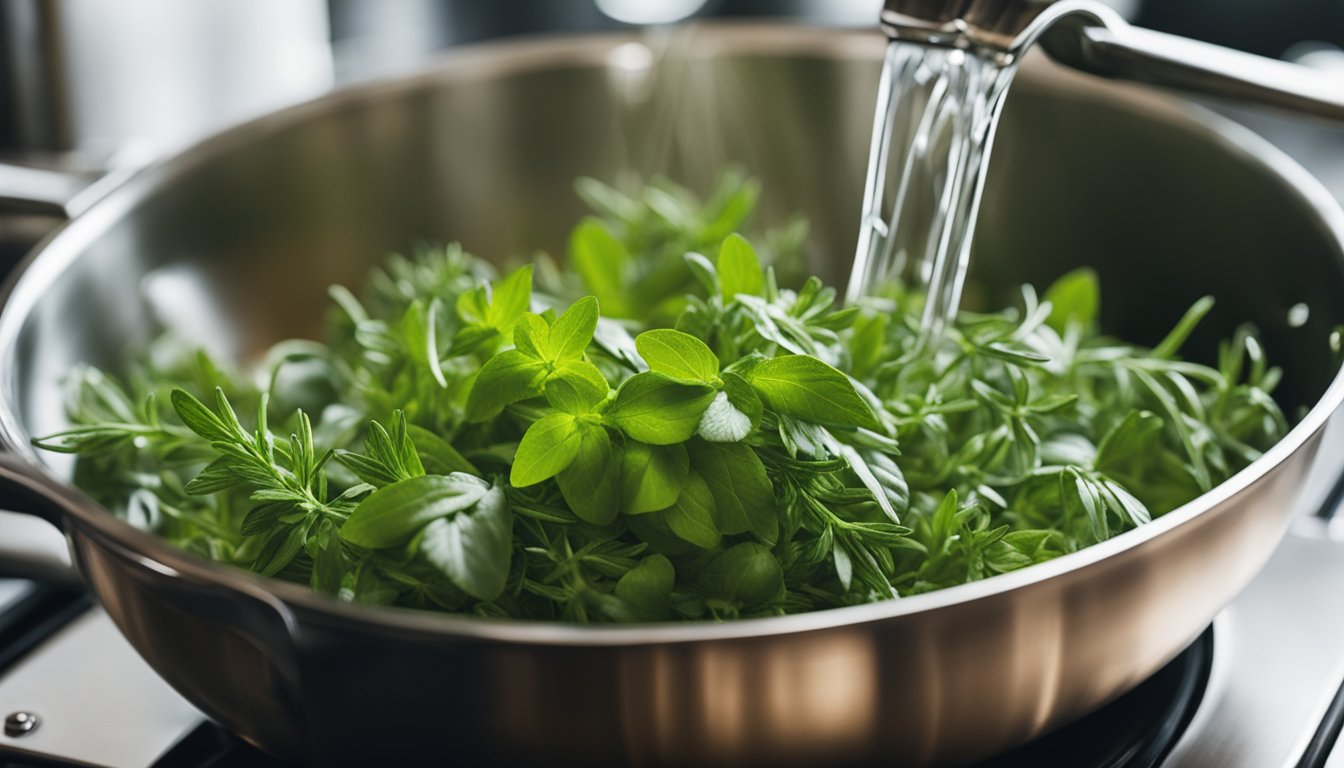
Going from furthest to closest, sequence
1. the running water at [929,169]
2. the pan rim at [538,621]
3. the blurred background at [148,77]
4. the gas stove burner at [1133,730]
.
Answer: the blurred background at [148,77] < the running water at [929,169] < the gas stove burner at [1133,730] < the pan rim at [538,621]

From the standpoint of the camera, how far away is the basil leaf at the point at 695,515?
378mm

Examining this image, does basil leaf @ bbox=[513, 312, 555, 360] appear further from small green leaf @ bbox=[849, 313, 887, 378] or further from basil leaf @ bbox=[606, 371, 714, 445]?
small green leaf @ bbox=[849, 313, 887, 378]

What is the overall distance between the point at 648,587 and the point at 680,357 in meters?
0.07

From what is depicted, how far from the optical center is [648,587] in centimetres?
38

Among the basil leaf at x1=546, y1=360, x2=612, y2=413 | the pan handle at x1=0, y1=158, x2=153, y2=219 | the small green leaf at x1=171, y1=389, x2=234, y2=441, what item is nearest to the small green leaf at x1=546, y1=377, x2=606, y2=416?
the basil leaf at x1=546, y1=360, x2=612, y2=413

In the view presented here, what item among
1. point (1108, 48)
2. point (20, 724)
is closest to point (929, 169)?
point (1108, 48)

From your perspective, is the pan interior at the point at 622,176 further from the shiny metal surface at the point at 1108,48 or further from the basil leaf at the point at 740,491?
the basil leaf at the point at 740,491

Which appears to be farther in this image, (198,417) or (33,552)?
(33,552)

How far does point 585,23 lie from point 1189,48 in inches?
29.8

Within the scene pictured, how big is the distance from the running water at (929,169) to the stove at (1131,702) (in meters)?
0.16

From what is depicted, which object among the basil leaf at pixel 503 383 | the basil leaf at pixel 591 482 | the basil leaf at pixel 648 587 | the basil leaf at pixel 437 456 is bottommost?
the basil leaf at pixel 648 587

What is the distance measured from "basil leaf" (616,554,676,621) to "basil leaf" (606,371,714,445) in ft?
0.12

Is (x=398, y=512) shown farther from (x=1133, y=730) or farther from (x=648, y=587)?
(x=1133, y=730)

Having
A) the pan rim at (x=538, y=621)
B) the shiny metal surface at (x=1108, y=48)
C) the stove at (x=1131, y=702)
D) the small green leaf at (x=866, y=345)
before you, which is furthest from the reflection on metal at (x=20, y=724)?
the shiny metal surface at (x=1108, y=48)
